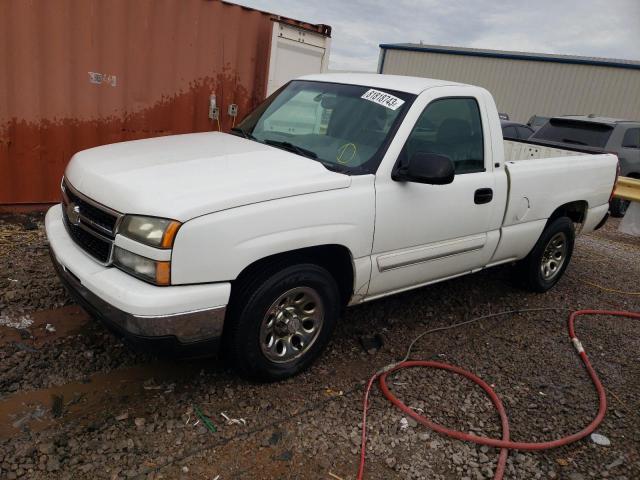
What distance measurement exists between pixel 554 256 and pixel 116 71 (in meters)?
5.33

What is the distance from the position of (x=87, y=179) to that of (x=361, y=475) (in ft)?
7.19

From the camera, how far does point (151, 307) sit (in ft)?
7.98

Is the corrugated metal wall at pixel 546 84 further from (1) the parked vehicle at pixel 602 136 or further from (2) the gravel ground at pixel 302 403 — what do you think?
(2) the gravel ground at pixel 302 403

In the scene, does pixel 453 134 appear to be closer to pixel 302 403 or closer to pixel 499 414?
pixel 499 414

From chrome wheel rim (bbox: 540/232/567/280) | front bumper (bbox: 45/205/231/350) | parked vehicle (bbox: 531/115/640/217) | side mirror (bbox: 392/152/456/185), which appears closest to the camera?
front bumper (bbox: 45/205/231/350)

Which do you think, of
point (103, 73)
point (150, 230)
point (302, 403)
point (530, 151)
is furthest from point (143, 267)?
point (530, 151)

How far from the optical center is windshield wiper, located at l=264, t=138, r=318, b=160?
336cm

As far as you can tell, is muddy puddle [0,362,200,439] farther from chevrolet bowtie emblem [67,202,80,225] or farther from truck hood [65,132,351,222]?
truck hood [65,132,351,222]

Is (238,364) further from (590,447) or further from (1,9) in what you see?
(1,9)

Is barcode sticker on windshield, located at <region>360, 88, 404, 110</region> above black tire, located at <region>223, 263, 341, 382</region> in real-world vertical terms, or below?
above

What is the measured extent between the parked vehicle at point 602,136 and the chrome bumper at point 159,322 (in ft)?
26.3

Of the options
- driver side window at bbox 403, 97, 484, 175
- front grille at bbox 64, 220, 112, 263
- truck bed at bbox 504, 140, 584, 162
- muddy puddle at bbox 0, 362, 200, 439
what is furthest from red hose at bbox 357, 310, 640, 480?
truck bed at bbox 504, 140, 584, 162

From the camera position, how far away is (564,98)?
74.3 ft

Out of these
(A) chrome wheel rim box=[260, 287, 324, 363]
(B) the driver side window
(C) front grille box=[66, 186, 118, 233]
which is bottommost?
(A) chrome wheel rim box=[260, 287, 324, 363]
